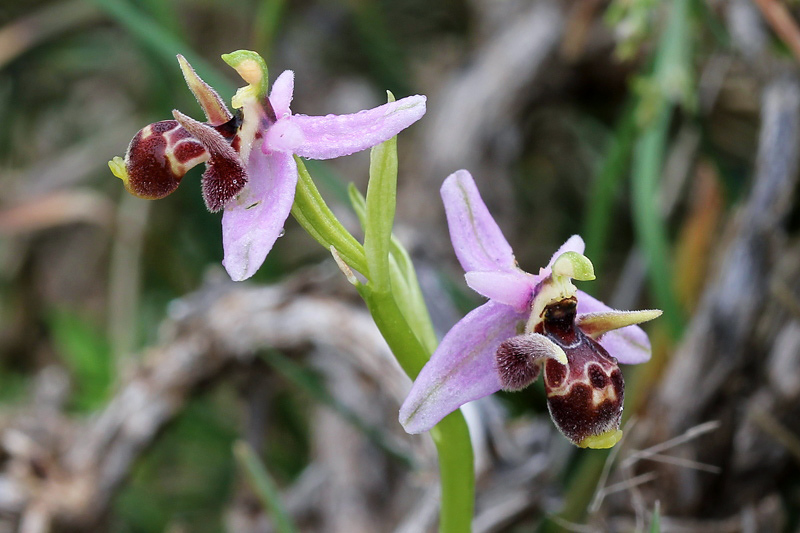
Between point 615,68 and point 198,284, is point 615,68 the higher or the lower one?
the higher one

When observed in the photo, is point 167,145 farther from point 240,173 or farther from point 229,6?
point 229,6

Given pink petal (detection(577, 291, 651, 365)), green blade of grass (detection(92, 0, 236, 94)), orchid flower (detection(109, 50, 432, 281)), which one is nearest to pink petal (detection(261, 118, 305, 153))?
orchid flower (detection(109, 50, 432, 281))

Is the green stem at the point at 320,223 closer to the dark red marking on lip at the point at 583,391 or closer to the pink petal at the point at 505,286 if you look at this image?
the pink petal at the point at 505,286

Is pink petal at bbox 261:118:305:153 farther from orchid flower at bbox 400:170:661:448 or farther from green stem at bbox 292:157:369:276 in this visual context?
orchid flower at bbox 400:170:661:448

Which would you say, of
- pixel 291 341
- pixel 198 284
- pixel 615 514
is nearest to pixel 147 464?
pixel 198 284

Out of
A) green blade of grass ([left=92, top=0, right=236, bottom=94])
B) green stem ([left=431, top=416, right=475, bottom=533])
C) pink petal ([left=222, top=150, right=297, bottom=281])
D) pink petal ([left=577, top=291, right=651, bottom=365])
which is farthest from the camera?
green blade of grass ([left=92, top=0, right=236, bottom=94])

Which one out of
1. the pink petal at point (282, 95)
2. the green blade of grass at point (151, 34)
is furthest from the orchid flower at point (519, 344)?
the green blade of grass at point (151, 34)
